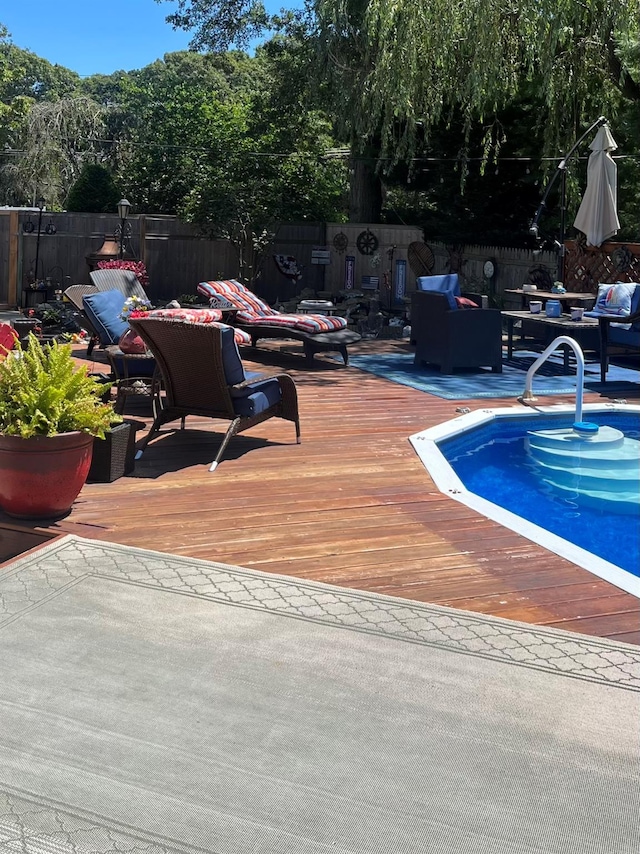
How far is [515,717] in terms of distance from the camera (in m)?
2.72

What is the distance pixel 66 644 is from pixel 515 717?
146 centimetres

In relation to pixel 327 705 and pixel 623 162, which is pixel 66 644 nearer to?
pixel 327 705

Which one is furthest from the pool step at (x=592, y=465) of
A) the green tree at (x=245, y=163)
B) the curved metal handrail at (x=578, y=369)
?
the green tree at (x=245, y=163)

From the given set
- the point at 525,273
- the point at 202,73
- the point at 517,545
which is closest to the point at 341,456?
the point at 517,545

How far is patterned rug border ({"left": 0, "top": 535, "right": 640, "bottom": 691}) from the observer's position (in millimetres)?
3129

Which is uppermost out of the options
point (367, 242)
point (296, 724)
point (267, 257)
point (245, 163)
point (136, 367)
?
point (245, 163)

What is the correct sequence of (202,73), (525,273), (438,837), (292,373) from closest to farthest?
(438,837) < (292,373) < (525,273) < (202,73)

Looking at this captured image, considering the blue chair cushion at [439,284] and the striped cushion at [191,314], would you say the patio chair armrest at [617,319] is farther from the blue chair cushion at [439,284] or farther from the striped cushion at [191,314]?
the striped cushion at [191,314]

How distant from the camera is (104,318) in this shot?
26.2ft

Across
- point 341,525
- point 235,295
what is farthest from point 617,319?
point 341,525

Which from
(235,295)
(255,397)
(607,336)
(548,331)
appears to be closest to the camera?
(255,397)

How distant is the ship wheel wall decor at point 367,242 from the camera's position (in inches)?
650

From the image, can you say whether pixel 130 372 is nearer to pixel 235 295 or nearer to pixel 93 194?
pixel 235 295

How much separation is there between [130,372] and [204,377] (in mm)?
1740
